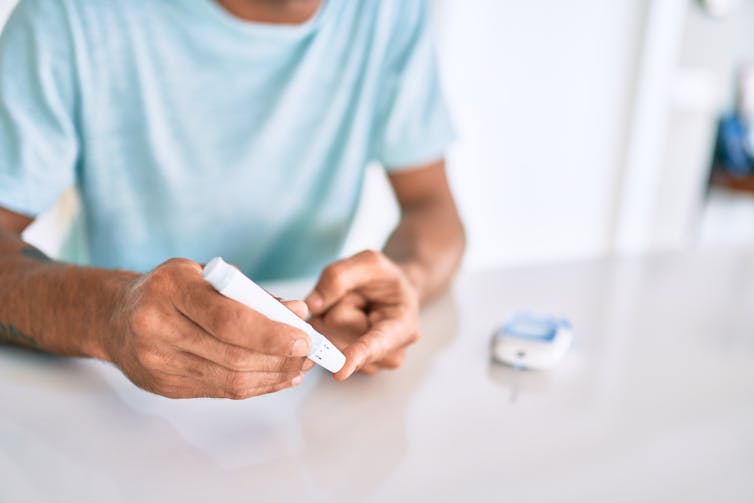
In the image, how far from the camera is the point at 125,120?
31.4 inches

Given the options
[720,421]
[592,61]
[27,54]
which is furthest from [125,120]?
[592,61]

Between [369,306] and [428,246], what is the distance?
8.1 inches

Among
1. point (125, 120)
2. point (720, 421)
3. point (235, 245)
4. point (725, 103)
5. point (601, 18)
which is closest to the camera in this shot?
point (720, 421)

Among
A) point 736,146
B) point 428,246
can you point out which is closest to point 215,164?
point 428,246

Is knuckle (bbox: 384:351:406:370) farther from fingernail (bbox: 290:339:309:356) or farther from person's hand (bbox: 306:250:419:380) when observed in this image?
fingernail (bbox: 290:339:309:356)

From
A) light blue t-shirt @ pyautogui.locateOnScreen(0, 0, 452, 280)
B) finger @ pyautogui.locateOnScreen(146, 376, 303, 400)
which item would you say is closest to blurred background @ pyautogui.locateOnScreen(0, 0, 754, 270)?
light blue t-shirt @ pyautogui.locateOnScreen(0, 0, 452, 280)

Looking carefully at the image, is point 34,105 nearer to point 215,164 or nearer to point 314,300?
point 215,164

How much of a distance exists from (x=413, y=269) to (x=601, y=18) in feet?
5.14

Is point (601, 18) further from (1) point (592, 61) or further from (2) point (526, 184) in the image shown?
(2) point (526, 184)

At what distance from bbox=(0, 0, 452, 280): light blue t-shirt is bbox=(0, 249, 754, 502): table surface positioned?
1.11 ft

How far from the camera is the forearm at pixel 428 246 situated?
695mm

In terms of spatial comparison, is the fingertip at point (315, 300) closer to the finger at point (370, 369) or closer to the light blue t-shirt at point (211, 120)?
the finger at point (370, 369)

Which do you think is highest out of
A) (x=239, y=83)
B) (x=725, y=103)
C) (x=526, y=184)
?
(x=239, y=83)

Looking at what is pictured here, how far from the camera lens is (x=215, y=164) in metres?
0.85
